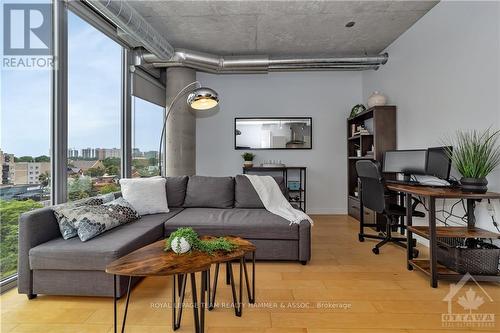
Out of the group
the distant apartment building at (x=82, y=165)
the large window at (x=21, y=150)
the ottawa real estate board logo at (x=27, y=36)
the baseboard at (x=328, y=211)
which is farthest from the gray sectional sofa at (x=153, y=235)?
the baseboard at (x=328, y=211)

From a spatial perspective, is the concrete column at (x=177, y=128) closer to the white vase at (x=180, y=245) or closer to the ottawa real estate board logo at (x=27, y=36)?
the ottawa real estate board logo at (x=27, y=36)

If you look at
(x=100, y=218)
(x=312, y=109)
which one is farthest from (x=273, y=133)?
(x=100, y=218)

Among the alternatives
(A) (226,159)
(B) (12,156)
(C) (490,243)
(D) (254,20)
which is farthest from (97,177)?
(C) (490,243)

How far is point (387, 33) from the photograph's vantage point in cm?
367

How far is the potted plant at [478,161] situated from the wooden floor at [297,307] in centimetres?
87

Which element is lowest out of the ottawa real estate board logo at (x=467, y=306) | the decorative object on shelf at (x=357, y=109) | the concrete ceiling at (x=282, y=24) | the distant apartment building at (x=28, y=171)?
the ottawa real estate board logo at (x=467, y=306)

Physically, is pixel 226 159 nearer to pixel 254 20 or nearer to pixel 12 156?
pixel 254 20

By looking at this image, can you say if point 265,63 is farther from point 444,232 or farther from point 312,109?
point 444,232

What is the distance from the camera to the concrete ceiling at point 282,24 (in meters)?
3.00

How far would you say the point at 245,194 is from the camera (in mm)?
3209

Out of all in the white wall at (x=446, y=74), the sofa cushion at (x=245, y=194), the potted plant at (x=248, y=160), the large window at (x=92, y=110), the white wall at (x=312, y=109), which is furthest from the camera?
the white wall at (x=312, y=109)

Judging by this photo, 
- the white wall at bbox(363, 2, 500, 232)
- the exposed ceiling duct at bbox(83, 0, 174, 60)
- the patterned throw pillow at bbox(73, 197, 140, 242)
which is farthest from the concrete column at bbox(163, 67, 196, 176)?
the white wall at bbox(363, 2, 500, 232)

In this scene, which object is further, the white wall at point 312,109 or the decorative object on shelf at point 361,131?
the white wall at point 312,109

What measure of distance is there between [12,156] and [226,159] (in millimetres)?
3330
